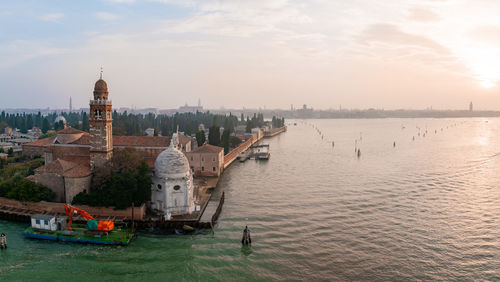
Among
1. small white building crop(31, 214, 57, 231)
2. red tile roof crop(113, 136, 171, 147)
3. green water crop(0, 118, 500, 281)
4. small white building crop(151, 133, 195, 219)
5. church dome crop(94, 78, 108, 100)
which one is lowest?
green water crop(0, 118, 500, 281)

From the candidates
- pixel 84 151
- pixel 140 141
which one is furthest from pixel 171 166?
pixel 84 151

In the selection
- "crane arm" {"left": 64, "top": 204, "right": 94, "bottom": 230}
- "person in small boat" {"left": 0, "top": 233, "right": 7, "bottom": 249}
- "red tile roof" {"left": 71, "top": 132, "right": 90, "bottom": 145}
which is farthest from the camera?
"red tile roof" {"left": 71, "top": 132, "right": 90, "bottom": 145}

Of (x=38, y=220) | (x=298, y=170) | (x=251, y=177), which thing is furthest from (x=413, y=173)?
(x=38, y=220)

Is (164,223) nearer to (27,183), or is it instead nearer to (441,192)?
(27,183)

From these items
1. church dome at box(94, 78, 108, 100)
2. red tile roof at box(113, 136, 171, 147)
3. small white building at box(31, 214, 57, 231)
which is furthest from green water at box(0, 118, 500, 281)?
church dome at box(94, 78, 108, 100)

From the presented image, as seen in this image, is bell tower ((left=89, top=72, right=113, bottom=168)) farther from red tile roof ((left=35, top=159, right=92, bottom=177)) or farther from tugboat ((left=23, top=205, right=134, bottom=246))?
tugboat ((left=23, top=205, right=134, bottom=246))

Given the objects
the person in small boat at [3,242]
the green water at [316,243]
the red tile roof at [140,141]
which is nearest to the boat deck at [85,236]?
the green water at [316,243]

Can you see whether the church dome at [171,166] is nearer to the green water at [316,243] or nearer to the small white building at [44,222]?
the green water at [316,243]
